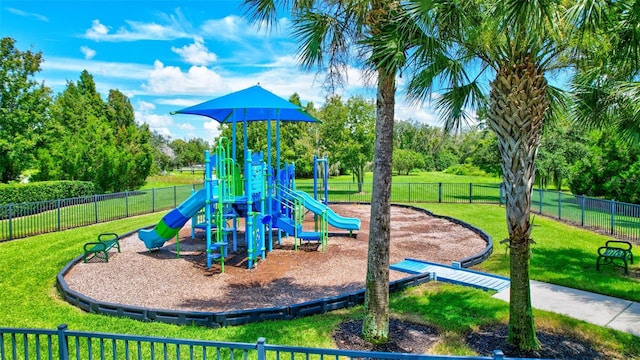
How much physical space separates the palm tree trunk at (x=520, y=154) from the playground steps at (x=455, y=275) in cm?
267

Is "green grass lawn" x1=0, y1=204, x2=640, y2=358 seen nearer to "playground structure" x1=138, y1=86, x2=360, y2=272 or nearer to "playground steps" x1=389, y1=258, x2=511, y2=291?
"playground steps" x1=389, y1=258, x2=511, y2=291

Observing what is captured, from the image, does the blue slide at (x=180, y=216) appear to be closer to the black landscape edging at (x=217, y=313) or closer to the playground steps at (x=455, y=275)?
the black landscape edging at (x=217, y=313)

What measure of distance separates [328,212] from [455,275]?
4796mm

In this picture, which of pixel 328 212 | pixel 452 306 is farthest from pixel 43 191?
pixel 452 306

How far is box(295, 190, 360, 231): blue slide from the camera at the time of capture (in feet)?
39.6

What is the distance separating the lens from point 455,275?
356 inches

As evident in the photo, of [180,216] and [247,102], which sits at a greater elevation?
[247,102]

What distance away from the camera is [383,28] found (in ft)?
18.1

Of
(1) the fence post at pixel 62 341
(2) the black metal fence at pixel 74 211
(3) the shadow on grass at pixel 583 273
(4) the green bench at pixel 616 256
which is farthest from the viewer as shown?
(2) the black metal fence at pixel 74 211

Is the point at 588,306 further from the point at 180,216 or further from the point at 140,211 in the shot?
the point at 140,211

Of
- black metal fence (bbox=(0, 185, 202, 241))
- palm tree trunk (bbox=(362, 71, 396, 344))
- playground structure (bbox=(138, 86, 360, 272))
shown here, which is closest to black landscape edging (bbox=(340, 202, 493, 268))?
playground structure (bbox=(138, 86, 360, 272))

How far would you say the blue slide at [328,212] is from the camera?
12.1 m

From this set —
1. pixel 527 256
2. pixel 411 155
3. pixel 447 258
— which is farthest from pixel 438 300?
pixel 411 155

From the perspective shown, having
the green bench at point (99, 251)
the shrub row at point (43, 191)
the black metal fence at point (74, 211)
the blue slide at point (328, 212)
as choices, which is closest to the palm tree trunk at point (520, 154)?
the blue slide at point (328, 212)
